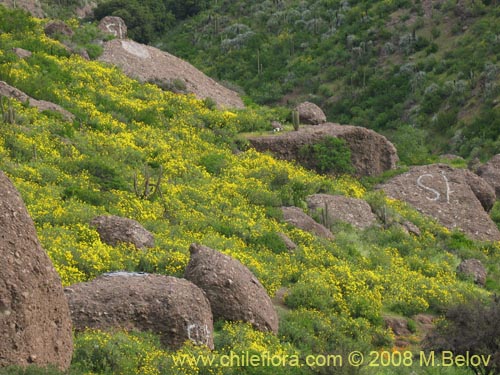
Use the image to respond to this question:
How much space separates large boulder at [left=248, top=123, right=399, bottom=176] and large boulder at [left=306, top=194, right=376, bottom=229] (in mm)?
3689

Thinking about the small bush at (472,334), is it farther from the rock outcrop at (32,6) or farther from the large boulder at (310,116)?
the rock outcrop at (32,6)

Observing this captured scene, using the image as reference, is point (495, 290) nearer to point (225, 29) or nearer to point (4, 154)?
point (4, 154)

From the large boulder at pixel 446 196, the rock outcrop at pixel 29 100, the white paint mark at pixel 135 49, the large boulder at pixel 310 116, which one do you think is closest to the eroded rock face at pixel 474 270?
the large boulder at pixel 446 196

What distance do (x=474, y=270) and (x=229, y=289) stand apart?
10.9 m

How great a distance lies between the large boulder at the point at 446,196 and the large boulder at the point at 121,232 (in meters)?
13.8

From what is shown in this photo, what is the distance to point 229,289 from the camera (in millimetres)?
14633

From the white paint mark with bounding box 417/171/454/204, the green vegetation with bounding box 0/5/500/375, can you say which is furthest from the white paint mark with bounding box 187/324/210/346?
the white paint mark with bounding box 417/171/454/204

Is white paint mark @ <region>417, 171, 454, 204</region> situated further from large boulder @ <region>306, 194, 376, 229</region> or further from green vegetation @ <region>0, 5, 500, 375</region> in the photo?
large boulder @ <region>306, 194, 376, 229</region>

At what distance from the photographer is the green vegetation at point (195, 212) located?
15391mm

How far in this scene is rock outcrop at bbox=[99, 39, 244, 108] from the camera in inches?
1364

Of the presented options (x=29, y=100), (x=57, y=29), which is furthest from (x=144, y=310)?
(x=57, y=29)

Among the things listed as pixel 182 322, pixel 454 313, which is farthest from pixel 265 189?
pixel 182 322

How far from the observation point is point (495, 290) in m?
22.5

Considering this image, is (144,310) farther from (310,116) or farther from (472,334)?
(310,116)
